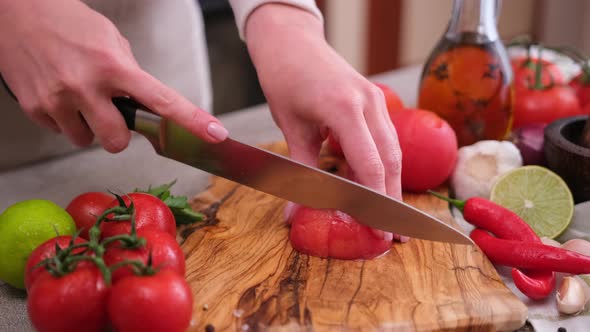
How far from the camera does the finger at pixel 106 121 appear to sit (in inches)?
39.2

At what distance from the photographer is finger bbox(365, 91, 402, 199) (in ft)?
3.43

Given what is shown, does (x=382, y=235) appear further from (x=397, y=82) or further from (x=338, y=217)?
(x=397, y=82)

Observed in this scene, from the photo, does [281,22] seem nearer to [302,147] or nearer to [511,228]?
[302,147]

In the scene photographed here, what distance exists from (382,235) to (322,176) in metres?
→ 0.14

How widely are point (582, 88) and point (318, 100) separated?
0.86m

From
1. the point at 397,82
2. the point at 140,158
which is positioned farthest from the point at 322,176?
the point at 397,82

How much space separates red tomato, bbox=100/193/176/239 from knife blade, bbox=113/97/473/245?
92mm

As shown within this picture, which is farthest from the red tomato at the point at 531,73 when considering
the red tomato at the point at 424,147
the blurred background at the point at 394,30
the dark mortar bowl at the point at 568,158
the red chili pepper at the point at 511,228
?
the blurred background at the point at 394,30

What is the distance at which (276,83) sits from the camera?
112cm

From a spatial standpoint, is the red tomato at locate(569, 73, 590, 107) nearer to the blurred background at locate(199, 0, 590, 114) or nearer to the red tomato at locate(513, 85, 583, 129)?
the red tomato at locate(513, 85, 583, 129)

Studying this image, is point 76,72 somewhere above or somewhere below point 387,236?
above

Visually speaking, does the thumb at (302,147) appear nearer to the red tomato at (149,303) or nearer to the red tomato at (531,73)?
the red tomato at (149,303)

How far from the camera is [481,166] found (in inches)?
50.8

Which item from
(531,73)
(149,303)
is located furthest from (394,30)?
(149,303)
